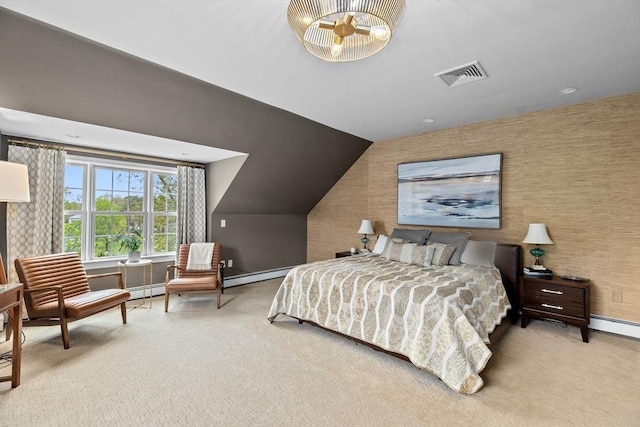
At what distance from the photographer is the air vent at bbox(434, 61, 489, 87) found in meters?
2.55

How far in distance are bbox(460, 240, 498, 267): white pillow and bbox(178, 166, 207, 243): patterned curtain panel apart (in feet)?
13.2

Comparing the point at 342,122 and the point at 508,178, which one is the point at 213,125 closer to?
the point at 342,122

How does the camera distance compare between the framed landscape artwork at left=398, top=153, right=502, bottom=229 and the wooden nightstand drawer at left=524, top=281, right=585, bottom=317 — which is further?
the framed landscape artwork at left=398, top=153, right=502, bottom=229

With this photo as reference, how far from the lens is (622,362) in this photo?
2557 mm

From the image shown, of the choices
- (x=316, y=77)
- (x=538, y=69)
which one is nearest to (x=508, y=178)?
(x=538, y=69)

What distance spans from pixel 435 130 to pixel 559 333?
300cm

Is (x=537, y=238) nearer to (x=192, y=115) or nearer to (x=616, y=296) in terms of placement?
(x=616, y=296)

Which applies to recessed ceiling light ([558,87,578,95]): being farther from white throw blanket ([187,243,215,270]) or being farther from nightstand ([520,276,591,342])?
white throw blanket ([187,243,215,270])

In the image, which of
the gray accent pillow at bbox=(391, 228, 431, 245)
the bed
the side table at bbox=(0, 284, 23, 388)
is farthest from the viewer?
the gray accent pillow at bbox=(391, 228, 431, 245)

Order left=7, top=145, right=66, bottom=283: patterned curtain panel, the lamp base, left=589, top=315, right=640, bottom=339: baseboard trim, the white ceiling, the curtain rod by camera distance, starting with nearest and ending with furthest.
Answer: the white ceiling → left=589, top=315, right=640, bottom=339: baseboard trim → left=7, top=145, right=66, bottom=283: patterned curtain panel → the curtain rod → the lamp base

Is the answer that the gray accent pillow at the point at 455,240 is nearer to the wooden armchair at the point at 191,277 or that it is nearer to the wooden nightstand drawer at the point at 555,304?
the wooden nightstand drawer at the point at 555,304

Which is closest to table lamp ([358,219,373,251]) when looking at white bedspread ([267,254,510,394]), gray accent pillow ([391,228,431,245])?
gray accent pillow ([391,228,431,245])

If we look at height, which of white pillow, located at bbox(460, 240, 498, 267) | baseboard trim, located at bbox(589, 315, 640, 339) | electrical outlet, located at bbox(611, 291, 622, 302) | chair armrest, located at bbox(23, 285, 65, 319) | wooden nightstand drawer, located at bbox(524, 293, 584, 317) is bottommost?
baseboard trim, located at bbox(589, 315, 640, 339)

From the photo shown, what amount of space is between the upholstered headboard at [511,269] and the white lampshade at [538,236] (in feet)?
0.74
